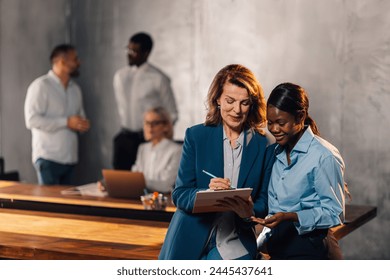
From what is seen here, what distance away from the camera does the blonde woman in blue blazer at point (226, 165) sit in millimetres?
3084

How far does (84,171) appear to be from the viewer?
838 centimetres

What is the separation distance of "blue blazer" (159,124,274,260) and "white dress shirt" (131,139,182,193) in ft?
6.71

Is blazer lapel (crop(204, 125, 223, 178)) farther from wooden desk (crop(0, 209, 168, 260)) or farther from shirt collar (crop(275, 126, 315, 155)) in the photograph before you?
wooden desk (crop(0, 209, 168, 260))

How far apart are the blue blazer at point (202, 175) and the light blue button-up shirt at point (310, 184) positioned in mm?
72

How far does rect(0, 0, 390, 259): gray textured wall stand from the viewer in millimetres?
6113

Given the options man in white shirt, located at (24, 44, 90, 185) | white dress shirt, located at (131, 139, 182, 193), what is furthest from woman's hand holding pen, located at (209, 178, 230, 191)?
man in white shirt, located at (24, 44, 90, 185)

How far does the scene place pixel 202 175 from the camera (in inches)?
122

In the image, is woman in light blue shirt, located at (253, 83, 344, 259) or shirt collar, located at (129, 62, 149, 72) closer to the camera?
woman in light blue shirt, located at (253, 83, 344, 259)

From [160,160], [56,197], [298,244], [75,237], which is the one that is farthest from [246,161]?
[160,160]

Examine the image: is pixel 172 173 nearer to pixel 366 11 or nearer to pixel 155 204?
pixel 155 204

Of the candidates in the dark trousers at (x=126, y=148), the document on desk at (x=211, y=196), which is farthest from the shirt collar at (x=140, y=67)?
the document on desk at (x=211, y=196)

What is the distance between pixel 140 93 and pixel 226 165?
13.6 feet

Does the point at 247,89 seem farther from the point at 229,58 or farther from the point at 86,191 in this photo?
the point at 229,58
